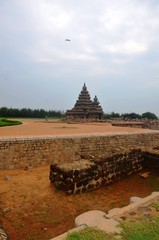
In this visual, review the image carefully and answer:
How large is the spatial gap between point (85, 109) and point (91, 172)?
32.7 meters

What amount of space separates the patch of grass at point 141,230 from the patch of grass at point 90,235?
0.69ft

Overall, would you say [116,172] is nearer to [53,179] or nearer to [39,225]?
[53,179]

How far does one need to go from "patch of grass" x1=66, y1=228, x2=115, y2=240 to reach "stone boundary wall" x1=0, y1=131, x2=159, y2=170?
598 centimetres

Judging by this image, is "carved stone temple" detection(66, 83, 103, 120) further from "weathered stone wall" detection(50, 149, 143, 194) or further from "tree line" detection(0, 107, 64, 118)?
"weathered stone wall" detection(50, 149, 143, 194)

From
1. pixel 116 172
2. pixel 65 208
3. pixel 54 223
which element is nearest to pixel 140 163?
pixel 116 172

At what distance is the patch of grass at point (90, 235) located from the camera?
2.98 m

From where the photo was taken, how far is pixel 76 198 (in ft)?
20.6

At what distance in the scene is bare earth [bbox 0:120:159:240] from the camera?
4734mm

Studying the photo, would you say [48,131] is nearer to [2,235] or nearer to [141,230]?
[2,235]

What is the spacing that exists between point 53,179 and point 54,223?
202cm

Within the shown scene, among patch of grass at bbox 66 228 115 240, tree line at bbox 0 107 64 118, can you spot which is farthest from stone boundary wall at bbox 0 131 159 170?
tree line at bbox 0 107 64 118

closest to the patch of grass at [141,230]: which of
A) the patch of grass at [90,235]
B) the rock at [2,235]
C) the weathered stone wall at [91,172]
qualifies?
the patch of grass at [90,235]

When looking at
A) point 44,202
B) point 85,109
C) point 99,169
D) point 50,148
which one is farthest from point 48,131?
point 85,109

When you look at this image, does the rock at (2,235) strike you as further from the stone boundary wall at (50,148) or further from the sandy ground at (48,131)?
the sandy ground at (48,131)
